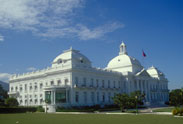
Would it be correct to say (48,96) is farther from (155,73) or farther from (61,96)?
(155,73)

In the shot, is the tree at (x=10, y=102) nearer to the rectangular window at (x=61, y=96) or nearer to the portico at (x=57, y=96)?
the portico at (x=57, y=96)

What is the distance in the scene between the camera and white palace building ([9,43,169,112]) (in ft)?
192

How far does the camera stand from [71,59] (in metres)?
62.5

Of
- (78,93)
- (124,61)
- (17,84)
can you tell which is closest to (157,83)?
(124,61)

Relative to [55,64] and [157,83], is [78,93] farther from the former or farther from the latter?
[157,83]

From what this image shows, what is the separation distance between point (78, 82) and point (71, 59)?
6.60 m

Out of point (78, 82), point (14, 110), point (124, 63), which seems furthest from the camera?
point (124, 63)

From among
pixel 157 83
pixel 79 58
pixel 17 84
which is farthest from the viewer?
pixel 157 83

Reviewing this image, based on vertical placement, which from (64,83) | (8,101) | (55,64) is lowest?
(8,101)

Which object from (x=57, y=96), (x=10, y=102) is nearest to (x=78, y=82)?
(x=57, y=96)

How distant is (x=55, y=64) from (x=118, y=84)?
21428 millimetres

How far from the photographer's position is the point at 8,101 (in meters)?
65.9

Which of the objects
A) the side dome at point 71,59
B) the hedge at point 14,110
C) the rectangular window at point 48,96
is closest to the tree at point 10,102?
the hedge at point 14,110

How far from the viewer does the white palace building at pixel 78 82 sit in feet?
192
